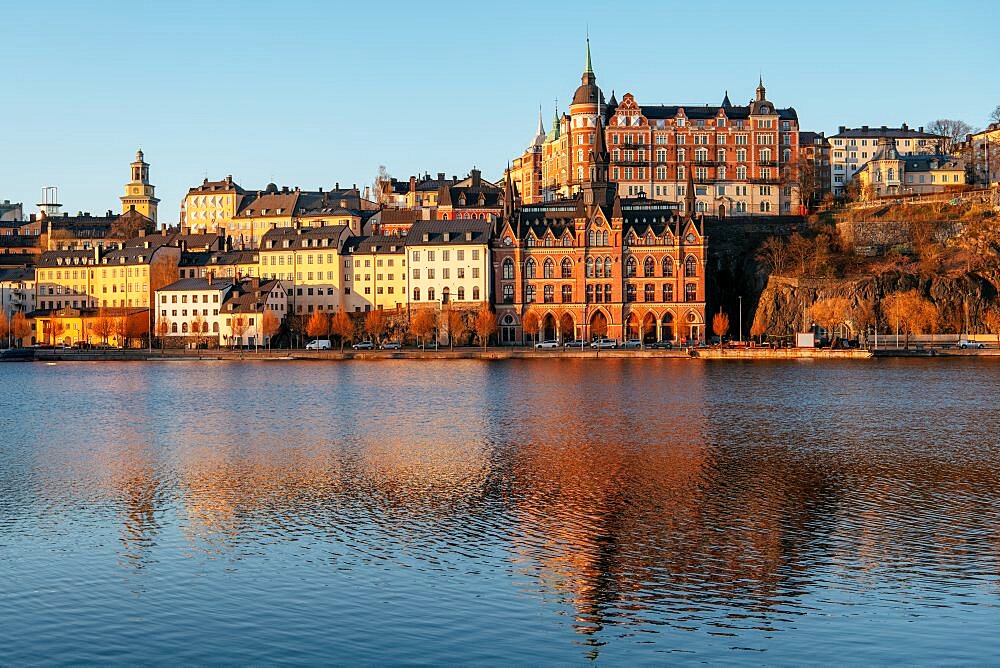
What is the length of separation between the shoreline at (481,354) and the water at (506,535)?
137 feet

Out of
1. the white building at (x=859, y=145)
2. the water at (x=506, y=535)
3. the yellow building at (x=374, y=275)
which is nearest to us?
the water at (x=506, y=535)

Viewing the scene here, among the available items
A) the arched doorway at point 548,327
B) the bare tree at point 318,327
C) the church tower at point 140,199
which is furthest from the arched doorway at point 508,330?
the church tower at point 140,199

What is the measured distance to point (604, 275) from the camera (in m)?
121

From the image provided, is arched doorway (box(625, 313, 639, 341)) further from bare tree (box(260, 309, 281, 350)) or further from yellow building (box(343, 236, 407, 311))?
bare tree (box(260, 309, 281, 350))

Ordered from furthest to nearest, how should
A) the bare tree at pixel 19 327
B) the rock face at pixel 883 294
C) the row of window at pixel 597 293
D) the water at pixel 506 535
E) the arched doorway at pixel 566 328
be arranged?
the bare tree at pixel 19 327, the arched doorway at pixel 566 328, the row of window at pixel 597 293, the rock face at pixel 883 294, the water at pixel 506 535

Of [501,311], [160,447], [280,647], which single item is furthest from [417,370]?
[280,647]

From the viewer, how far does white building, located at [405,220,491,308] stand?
122812 mm

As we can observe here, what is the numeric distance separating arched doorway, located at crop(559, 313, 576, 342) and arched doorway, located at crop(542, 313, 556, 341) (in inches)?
36.2

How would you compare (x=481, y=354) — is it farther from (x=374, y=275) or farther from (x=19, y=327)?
(x=19, y=327)

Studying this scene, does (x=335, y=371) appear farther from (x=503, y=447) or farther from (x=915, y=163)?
(x=915, y=163)

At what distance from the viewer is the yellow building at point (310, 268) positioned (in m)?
130

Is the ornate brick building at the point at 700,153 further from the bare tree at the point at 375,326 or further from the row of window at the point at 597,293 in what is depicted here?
the bare tree at the point at 375,326

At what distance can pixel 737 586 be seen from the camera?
25.9 meters

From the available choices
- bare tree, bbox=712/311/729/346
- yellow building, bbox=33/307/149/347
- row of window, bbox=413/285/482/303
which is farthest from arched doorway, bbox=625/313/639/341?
yellow building, bbox=33/307/149/347
